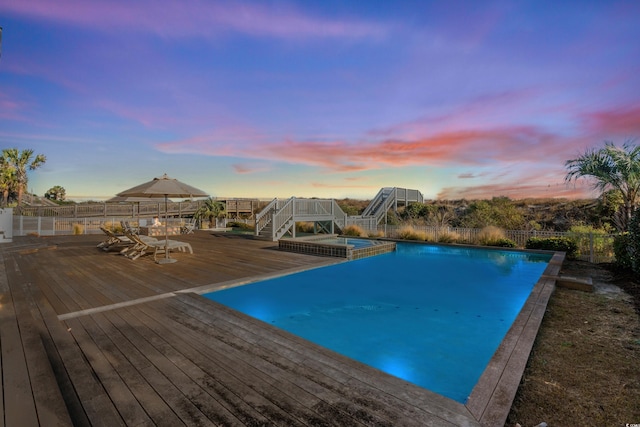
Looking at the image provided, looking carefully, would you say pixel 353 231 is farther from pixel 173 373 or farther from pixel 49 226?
pixel 49 226

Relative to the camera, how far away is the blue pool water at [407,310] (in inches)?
130

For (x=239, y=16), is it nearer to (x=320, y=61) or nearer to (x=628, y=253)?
(x=320, y=61)

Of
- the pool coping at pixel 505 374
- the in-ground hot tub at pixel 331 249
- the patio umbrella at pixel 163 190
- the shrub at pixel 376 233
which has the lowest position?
the pool coping at pixel 505 374

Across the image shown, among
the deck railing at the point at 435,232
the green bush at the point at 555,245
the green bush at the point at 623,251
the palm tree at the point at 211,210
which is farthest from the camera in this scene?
the palm tree at the point at 211,210

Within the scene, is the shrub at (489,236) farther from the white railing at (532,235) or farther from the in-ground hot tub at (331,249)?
the in-ground hot tub at (331,249)

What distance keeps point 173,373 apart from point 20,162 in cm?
3339

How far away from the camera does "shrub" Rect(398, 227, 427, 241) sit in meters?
12.1

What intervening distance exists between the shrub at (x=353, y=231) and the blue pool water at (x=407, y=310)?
5.30m

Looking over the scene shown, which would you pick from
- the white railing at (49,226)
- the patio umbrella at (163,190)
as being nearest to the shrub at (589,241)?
the patio umbrella at (163,190)

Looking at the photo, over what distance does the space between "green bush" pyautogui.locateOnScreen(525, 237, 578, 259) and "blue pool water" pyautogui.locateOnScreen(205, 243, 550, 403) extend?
1.40 meters

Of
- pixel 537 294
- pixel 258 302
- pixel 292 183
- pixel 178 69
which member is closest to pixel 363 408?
pixel 258 302

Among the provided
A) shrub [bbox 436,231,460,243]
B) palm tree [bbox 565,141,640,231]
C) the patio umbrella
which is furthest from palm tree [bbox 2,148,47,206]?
palm tree [bbox 565,141,640,231]

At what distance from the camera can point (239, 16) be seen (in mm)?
8555

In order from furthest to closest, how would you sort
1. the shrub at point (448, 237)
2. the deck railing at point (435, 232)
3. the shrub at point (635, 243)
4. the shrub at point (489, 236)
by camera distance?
1. the shrub at point (448, 237)
2. the shrub at point (489, 236)
3. the deck railing at point (435, 232)
4. the shrub at point (635, 243)
